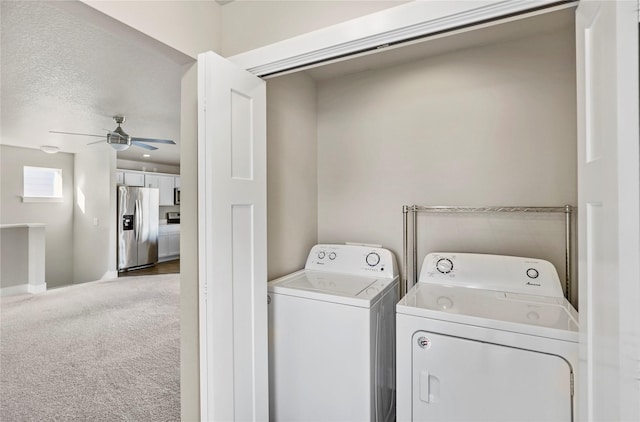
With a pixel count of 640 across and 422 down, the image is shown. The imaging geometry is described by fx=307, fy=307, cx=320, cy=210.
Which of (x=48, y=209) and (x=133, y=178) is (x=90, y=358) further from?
(x=133, y=178)

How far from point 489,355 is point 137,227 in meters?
6.64

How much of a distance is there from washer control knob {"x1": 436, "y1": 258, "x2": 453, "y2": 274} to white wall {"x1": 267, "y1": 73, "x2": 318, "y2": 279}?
3.18 ft

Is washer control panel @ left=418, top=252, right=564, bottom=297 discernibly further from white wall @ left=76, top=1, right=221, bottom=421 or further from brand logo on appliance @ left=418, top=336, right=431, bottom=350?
white wall @ left=76, top=1, right=221, bottom=421

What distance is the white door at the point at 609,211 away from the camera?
0.65m

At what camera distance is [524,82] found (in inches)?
73.1

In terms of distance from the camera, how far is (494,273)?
5.66 ft

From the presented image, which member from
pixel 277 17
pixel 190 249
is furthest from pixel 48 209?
pixel 277 17

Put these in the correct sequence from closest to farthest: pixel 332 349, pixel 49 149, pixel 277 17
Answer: pixel 277 17
pixel 332 349
pixel 49 149

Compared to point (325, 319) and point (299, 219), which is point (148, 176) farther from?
point (325, 319)

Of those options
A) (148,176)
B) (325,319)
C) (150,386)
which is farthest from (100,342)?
(148,176)

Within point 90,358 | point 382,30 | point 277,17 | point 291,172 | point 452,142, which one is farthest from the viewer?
point 90,358

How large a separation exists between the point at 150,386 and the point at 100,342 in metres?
1.11

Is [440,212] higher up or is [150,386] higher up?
[440,212]

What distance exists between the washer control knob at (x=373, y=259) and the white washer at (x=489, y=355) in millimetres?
472
